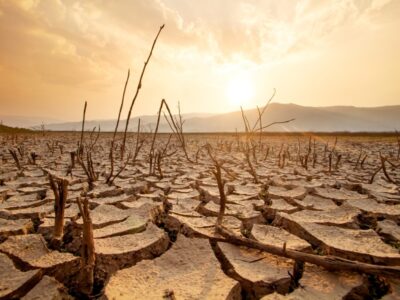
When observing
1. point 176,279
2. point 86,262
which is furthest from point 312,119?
point 86,262

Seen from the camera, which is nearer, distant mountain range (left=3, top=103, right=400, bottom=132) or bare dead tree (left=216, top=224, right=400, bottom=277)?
bare dead tree (left=216, top=224, right=400, bottom=277)

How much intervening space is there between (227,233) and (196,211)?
0.53 metres

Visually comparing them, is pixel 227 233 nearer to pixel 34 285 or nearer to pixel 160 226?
pixel 160 226

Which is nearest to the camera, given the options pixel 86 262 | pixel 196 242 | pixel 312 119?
pixel 86 262

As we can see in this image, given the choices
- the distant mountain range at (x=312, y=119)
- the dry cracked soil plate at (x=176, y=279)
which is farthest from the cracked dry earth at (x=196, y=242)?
the distant mountain range at (x=312, y=119)

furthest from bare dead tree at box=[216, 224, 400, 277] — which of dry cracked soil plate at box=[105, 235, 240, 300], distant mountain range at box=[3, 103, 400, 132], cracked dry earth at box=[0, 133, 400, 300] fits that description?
distant mountain range at box=[3, 103, 400, 132]

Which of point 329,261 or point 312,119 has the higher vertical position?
point 312,119

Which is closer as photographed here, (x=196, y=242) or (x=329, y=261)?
(x=329, y=261)

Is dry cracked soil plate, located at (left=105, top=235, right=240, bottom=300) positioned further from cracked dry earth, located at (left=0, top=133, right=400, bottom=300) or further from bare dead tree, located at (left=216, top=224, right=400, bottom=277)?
bare dead tree, located at (left=216, top=224, right=400, bottom=277)

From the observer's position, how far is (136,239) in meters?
1.24

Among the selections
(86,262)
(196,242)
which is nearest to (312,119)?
(196,242)

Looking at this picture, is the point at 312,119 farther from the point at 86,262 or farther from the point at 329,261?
the point at 86,262

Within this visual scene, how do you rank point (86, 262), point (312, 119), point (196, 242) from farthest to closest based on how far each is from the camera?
point (312, 119), point (196, 242), point (86, 262)

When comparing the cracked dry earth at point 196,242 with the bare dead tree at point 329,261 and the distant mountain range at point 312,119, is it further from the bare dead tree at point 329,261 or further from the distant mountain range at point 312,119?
the distant mountain range at point 312,119
